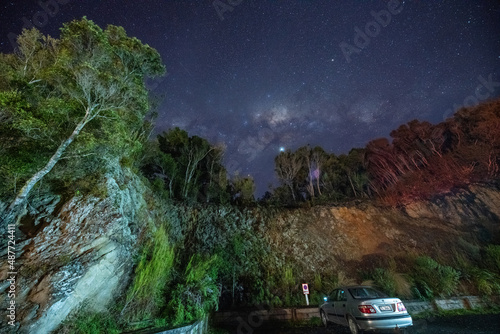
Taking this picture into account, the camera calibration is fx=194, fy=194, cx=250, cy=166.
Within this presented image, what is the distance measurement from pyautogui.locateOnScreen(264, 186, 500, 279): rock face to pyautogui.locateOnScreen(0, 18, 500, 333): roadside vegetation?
94cm

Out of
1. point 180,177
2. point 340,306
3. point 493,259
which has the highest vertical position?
point 180,177

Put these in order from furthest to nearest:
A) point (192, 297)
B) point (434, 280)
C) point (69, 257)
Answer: point (434, 280) → point (192, 297) → point (69, 257)

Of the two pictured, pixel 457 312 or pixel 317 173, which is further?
pixel 317 173

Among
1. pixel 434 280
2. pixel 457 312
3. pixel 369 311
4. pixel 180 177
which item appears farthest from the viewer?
pixel 180 177

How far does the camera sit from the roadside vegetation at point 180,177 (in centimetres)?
640

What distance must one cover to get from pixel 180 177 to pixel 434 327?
1582 centimetres

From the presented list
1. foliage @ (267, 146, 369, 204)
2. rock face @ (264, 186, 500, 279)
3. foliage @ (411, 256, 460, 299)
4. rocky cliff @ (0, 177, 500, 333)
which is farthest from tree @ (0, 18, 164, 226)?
foliage @ (267, 146, 369, 204)

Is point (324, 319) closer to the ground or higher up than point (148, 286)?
closer to the ground

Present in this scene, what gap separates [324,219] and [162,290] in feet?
49.5

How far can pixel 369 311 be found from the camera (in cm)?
545

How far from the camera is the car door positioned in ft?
21.0

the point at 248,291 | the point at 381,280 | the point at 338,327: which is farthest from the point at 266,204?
the point at 338,327

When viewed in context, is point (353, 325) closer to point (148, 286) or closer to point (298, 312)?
point (298, 312)

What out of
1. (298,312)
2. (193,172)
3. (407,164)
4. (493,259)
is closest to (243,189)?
(193,172)
